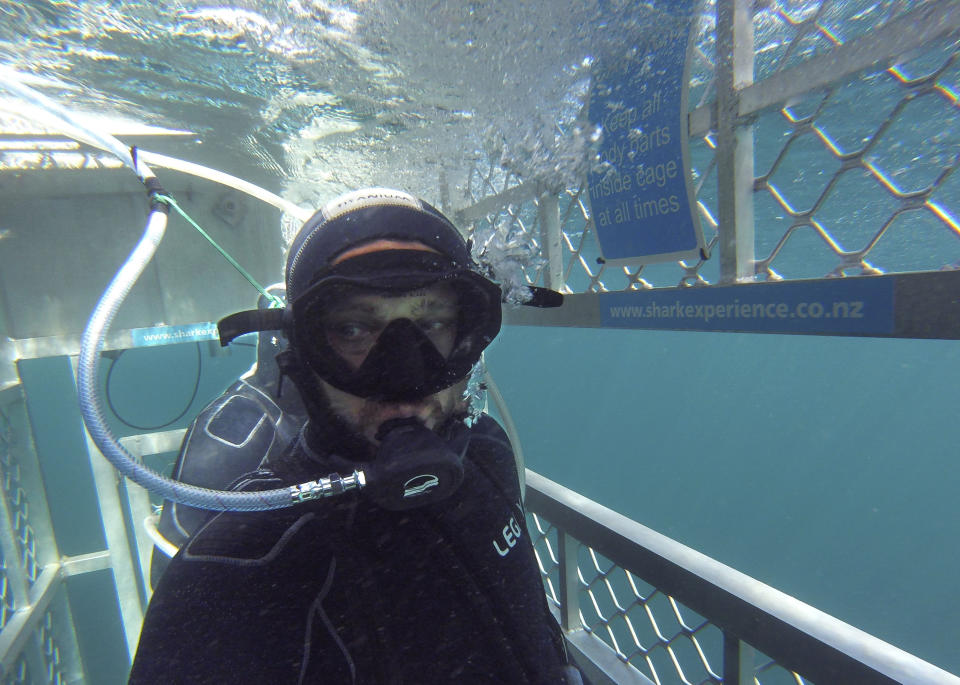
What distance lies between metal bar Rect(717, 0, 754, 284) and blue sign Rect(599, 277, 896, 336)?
136 millimetres

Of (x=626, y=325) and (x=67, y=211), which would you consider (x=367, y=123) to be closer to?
(x=67, y=211)

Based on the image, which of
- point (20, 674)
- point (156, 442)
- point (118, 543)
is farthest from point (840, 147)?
point (20, 674)

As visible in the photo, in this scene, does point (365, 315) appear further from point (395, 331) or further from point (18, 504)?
point (18, 504)

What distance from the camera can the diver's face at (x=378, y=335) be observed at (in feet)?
4.84

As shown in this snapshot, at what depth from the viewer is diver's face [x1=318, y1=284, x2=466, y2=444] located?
1.48m

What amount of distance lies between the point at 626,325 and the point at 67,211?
4.79 m

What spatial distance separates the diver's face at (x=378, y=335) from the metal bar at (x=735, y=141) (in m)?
1.06

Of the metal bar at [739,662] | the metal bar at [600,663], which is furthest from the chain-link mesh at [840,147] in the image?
the metal bar at [600,663]

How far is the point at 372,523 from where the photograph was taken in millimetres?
1382

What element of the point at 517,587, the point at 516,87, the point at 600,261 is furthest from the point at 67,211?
the point at 517,587

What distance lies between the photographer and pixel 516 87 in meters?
3.72

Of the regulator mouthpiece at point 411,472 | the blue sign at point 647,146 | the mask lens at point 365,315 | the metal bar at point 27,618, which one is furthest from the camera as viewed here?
the metal bar at point 27,618

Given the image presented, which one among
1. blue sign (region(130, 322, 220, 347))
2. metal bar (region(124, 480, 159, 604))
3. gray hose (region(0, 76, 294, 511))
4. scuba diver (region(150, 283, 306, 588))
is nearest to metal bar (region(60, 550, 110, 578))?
metal bar (region(124, 480, 159, 604))

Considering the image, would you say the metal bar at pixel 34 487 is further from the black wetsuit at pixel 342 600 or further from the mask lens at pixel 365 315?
the mask lens at pixel 365 315
